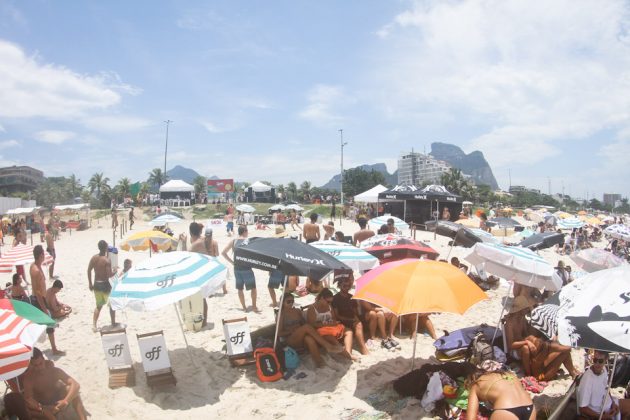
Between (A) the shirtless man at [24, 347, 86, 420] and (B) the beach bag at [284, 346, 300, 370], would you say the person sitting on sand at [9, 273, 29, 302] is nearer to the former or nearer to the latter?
(A) the shirtless man at [24, 347, 86, 420]

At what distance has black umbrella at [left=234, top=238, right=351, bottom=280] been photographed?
4707 mm

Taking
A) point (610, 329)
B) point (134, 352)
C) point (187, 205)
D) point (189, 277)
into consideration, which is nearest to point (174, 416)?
point (189, 277)

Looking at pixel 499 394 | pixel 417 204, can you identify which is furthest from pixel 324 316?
pixel 417 204

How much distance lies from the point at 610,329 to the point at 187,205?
144ft

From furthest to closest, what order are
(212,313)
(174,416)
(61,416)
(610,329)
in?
(212,313) < (174,416) < (61,416) < (610,329)

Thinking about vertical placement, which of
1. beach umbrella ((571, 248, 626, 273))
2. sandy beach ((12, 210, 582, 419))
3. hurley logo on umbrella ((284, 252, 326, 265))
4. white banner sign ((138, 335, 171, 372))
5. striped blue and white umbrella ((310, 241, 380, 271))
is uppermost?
hurley logo on umbrella ((284, 252, 326, 265))

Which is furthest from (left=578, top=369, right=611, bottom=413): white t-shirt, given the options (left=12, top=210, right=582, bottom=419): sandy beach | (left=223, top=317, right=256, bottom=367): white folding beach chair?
(left=223, top=317, right=256, bottom=367): white folding beach chair

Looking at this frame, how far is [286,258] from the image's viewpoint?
4.78 metres

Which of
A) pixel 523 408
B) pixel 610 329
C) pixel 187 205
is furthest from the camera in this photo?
pixel 187 205

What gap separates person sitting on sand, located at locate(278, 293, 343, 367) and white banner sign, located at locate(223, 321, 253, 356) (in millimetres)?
464

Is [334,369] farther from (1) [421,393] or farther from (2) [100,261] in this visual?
(2) [100,261]

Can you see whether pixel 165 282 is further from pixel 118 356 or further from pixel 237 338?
pixel 237 338

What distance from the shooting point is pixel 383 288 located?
14.7ft

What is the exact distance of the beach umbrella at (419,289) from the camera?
4.20 m
